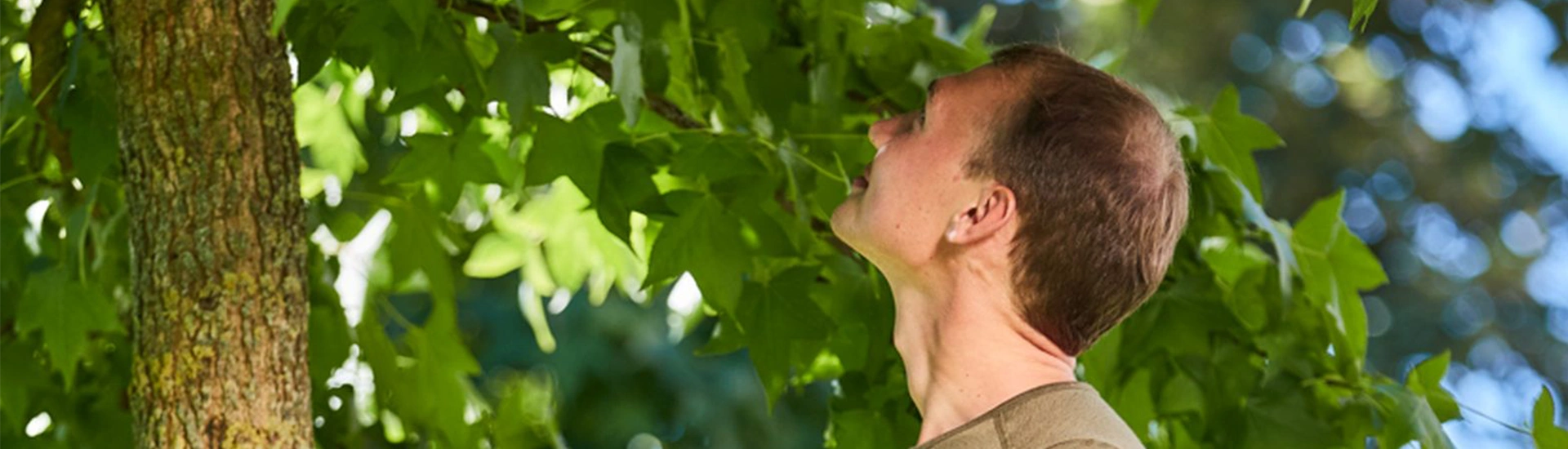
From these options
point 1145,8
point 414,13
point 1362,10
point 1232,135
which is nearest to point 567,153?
point 414,13

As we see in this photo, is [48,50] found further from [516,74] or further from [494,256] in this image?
[494,256]

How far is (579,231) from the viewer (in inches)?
73.3

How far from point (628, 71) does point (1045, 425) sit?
33cm

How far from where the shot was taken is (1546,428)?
1407mm

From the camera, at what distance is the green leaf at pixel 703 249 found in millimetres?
1341

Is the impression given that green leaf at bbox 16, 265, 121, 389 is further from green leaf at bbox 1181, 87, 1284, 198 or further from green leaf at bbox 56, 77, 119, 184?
green leaf at bbox 1181, 87, 1284, 198

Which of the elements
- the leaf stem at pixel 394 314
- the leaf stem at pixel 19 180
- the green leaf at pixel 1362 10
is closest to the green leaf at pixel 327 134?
the leaf stem at pixel 394 314

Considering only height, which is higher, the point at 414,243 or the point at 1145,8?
the point at 1145,8

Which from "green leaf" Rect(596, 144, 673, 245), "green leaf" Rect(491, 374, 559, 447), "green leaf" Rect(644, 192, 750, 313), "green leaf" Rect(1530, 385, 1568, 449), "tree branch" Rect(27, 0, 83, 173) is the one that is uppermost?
"tree branch" Rect(27, 0, 83, 173)

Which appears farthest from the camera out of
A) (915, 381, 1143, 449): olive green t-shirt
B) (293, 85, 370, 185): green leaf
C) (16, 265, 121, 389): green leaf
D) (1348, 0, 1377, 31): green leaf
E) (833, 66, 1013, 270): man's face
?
(293, 85, 370, 185): green leaf

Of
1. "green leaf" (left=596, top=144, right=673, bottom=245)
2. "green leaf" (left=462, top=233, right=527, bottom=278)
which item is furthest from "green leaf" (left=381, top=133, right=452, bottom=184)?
"green leaf" (left=462, top=233, right=527, bottom=278)

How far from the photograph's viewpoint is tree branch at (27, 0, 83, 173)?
4.42ft

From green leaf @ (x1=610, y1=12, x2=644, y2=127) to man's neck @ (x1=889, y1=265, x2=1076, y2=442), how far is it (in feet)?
0.66

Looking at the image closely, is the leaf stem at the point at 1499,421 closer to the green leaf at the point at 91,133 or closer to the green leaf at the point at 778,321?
the green leaf at the point at 778,321
